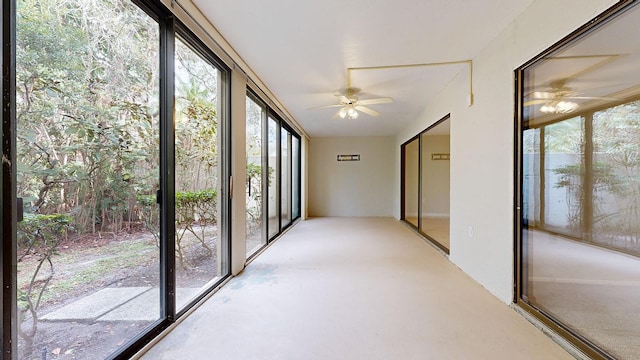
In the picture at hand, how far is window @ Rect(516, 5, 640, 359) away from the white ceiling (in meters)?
0.62

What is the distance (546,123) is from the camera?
195 centimetres

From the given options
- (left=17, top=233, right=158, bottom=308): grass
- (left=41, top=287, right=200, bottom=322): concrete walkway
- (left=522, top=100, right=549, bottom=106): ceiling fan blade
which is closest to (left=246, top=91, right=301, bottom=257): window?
(left=41, top=287, right=200, bottom=322): concrete walkway

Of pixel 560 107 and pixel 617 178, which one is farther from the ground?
pixel 560 107

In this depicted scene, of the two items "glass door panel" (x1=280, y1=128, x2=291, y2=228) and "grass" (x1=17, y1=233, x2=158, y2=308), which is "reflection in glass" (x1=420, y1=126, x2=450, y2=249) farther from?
"grass" (x1=17, y1=233, x2=158, y2=308)

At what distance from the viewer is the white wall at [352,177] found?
7680 mm

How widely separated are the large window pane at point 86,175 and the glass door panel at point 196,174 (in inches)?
11.7

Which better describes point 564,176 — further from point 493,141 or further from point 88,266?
point 88,266

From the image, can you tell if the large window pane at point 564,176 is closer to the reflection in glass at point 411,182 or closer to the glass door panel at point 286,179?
the glass door panel at point 286,179

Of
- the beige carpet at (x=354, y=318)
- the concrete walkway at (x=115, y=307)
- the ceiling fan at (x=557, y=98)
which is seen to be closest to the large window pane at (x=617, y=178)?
the ceiling fan at (x=557, y=98)

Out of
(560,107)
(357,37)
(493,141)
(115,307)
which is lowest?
(115,307)

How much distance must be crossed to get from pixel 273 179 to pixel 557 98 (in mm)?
3875

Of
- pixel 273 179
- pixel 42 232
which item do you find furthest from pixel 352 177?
pixel 42 232

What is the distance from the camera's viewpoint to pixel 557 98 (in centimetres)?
187

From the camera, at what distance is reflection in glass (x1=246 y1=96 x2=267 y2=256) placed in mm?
3604
